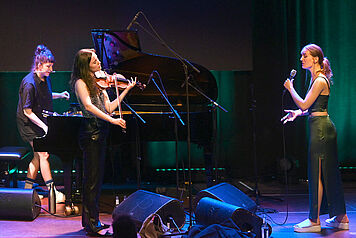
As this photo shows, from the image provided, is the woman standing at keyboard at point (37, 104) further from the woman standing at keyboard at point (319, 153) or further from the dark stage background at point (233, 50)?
the woman standing at keyboard at point (319, 153)

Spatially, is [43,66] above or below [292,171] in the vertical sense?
above

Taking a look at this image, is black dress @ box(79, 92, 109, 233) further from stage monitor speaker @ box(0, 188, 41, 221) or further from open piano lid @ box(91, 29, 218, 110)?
open piano lid @ box(91, 29, 218, 110)

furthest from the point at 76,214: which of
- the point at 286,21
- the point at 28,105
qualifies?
the point at 286,21

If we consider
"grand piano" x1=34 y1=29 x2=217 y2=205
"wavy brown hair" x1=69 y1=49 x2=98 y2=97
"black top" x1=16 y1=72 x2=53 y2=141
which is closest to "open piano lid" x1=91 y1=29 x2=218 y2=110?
"grand piano" x1=34 y1=29 x2=217 y2=205

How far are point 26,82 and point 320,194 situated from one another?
3.61m

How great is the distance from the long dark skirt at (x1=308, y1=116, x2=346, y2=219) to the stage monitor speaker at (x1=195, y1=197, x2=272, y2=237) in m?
0.91

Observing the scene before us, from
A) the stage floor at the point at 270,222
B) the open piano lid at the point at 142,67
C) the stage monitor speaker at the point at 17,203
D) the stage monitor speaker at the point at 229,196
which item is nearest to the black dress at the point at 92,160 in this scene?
the stage floor at the point at 270,222

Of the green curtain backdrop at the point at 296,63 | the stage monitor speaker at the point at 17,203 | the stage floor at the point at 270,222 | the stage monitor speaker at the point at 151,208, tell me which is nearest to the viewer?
the stage monitor speaker at the point at 151,208

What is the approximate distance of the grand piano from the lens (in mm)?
5344

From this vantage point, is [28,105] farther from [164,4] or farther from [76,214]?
[164,4]

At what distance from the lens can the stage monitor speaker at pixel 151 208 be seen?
13.6 feet

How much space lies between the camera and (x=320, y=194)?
470 cm

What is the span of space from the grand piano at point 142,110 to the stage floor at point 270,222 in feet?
1.57

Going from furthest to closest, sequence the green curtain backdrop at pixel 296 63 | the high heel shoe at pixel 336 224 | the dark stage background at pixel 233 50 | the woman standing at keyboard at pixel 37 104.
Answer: the green curtain backdrop at pixel 296 63
the dark stage background at pixel 233 50
the woman standing at keyboard at pixel 37 104
the high heel shoe at pixel 336 224
